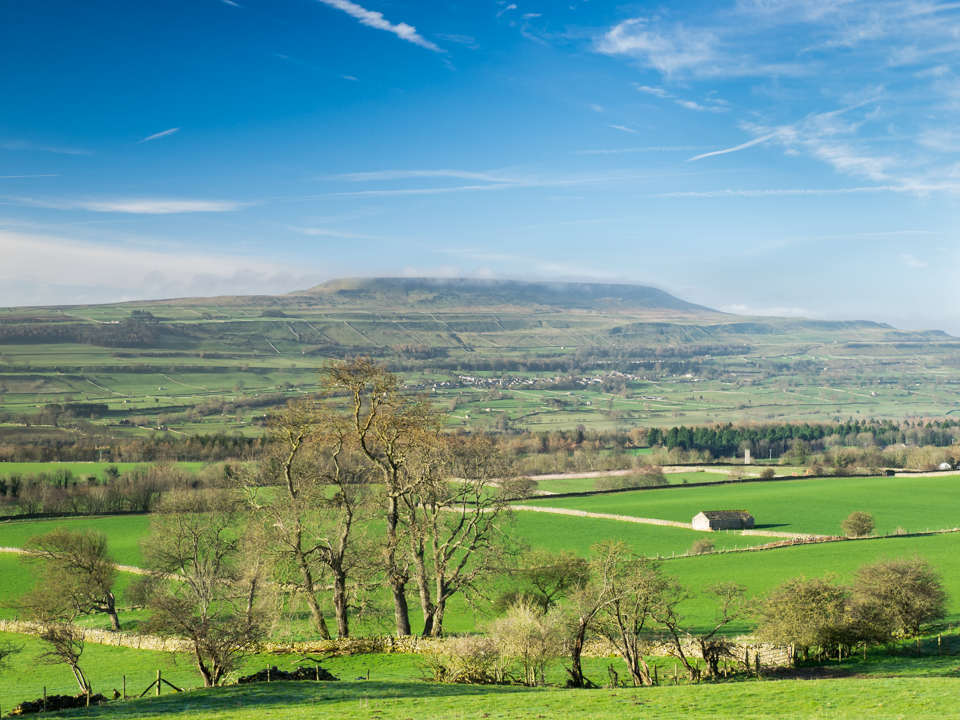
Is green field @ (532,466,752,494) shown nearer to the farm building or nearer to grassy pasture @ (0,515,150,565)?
the farm building

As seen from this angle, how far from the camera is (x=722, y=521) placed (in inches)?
2857

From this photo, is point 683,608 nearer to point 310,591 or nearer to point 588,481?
point 310,591

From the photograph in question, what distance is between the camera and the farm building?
236 ft

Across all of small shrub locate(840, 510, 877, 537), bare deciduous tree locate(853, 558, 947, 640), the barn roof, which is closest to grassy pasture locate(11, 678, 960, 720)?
bare deciduous tree locate(853, 558, 947, 640)

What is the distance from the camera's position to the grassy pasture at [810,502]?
73812 mm

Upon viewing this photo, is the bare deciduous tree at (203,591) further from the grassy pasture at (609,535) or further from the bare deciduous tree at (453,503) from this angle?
the grassy pasture at (609,535)

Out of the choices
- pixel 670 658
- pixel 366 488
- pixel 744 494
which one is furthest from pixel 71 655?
pixel 744 494

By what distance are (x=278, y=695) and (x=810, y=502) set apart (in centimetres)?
7808

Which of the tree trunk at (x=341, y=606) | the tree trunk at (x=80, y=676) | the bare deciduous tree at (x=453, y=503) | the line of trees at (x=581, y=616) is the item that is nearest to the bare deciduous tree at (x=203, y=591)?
the line of trees at (x=581, y=616)

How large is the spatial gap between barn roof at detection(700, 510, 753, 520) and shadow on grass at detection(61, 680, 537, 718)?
53.2m

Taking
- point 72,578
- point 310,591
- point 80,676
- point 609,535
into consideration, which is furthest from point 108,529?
point 310,591

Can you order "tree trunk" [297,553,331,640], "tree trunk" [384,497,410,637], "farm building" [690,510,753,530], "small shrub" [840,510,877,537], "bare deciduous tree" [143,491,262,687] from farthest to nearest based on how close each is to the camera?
"farm building" [690,510,753,530], "small shrub" [840,510,877,537], "tree trunk" [384,497,410,637], "tree trunk" [297,553,331,640], "bare deciduous tree" [143,491,262,687]

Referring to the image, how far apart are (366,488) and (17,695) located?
16.9 metres

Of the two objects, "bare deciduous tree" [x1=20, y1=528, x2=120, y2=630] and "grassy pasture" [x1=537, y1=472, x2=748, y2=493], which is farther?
"grassy pasture" [x1=537, y1=472, x2=748, y2=493]
